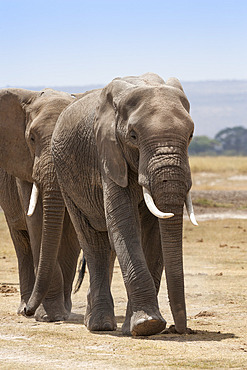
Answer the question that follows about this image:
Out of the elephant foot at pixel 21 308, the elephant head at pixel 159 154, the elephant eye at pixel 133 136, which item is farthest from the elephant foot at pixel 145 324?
the elephant foot at pixel 21 308

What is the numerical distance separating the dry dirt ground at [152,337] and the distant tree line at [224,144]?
94.9 metres

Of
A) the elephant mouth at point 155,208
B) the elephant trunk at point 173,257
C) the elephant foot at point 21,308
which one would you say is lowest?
the elephant foot at point 21,308

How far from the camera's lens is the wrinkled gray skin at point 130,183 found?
5742 millimetres

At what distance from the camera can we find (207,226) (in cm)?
1639

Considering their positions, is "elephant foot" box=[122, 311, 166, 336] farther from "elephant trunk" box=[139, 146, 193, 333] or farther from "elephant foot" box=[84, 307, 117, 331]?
"elephant foot" box=[84, 307, 117, 331]

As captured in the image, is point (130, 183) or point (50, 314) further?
point (50, 314)

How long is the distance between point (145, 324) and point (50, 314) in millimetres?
1870

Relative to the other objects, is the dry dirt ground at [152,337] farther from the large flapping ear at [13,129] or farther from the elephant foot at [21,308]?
the large flapping ear at [13,129]

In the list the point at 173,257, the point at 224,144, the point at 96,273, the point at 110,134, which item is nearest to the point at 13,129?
the point at 96,273

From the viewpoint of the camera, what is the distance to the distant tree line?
11025 centimetres

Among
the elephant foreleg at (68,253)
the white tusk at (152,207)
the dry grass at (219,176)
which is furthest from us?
the dry grass at (219,176)

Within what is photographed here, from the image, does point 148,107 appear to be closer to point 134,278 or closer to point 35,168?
point 134,278

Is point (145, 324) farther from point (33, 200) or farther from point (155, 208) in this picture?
point (33, 200)

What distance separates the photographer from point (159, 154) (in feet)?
18.7
